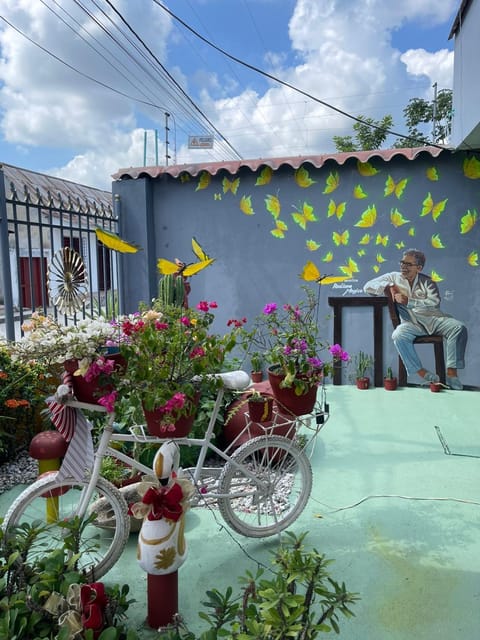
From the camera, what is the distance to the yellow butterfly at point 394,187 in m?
5.07

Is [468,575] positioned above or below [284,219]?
below

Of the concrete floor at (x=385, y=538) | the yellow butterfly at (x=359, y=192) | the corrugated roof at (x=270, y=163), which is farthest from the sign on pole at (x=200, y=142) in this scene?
the concrete floor at (x=385, y=538)

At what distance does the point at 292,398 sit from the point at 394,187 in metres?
3.44

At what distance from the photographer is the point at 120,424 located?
10.2 ft

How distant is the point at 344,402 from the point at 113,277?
2.87m

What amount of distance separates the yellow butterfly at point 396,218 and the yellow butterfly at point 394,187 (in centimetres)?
17

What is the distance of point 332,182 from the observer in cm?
520

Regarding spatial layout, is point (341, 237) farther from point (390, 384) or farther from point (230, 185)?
point (390, 384)

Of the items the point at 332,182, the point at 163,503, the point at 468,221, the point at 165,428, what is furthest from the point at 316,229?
the point at 163,503

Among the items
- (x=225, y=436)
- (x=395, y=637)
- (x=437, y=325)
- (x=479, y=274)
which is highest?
(x=479, y=274)

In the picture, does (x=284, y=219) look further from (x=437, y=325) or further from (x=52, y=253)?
(x=52, y=253)

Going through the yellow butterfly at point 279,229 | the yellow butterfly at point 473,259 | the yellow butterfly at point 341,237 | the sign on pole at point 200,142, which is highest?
the sign on pole at point 200,142

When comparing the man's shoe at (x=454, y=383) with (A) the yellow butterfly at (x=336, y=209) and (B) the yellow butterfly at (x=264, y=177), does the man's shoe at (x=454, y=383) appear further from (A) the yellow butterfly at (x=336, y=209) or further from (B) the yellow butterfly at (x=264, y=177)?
(B) the yellow butterfly at (x=264, y=177)

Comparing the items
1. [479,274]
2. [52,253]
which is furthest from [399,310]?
[52,253]
